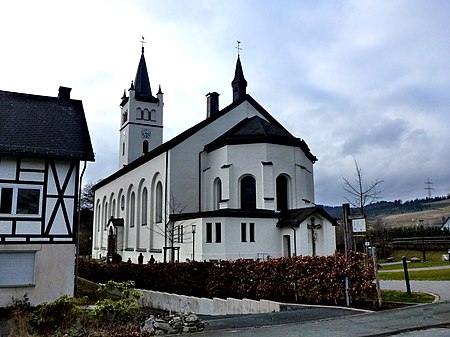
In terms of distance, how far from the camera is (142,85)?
5544 centimetres

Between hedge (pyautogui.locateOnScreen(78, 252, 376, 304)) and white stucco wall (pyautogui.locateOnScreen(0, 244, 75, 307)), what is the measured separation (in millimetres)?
5160

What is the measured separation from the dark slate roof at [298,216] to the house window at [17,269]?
657 inches

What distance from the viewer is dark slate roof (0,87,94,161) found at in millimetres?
18156

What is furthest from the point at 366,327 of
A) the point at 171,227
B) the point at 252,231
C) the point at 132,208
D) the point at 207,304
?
the point at 132,208

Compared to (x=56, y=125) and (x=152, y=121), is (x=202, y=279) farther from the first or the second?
(x=152, y=121)

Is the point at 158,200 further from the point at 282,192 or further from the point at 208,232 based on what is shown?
the point at 282,192

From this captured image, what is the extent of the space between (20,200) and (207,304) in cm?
878

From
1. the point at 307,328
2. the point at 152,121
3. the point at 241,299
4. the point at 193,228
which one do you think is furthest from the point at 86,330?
the point at 152,121

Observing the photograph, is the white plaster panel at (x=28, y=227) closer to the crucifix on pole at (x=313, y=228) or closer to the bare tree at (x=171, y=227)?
the bare tree at (x=171, y=227)

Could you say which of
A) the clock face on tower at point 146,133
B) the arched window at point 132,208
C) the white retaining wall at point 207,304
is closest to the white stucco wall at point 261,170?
the white retaining wall at point 207,304

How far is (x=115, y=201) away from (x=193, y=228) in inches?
930

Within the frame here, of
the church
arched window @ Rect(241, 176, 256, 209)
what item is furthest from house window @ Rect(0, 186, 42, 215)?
arched window @ Rect(241, 176, 256, 209)

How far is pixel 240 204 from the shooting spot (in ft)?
106

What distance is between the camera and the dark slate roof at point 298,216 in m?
28.6
